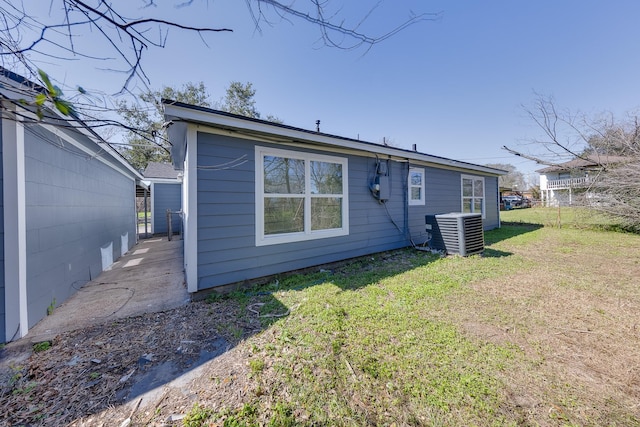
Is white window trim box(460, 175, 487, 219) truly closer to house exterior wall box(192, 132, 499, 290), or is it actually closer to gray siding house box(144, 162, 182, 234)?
house exterior wall box(192, 132, 499, 290)

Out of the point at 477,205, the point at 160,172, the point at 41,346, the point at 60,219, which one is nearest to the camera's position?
the point at 41,346

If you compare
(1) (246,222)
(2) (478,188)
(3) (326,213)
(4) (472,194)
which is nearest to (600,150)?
(2) (478,188)

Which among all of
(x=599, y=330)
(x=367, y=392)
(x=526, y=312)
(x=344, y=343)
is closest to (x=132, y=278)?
(x=344, y=343)

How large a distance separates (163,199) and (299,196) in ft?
32.4

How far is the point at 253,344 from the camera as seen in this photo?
2.21m

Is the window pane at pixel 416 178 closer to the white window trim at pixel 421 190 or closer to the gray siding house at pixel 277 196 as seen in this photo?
the white window trim at pixel 421 190

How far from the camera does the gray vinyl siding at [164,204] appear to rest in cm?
1099

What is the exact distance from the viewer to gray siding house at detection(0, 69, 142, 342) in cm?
233

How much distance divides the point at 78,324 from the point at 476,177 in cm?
1081

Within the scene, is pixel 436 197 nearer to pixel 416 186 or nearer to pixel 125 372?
pixel 416 186

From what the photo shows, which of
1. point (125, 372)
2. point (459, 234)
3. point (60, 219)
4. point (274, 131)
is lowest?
point (125, 372)

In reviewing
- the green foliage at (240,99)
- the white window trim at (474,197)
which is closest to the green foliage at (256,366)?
the white window trim at (474,197)

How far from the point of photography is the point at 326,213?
460 cm

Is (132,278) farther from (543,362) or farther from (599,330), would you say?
(599,330)
